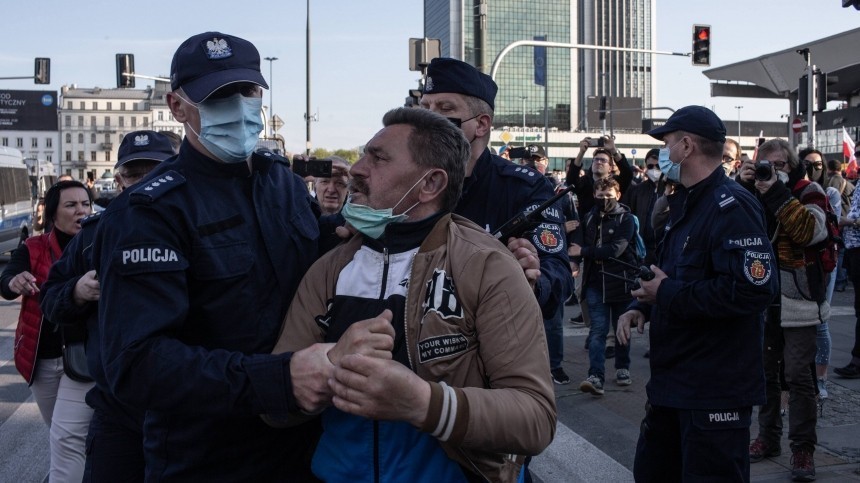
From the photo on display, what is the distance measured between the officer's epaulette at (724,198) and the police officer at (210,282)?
6.91 feet

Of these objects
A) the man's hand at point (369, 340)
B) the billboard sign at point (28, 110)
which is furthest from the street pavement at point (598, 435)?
the billboard sign at point (28, 110)

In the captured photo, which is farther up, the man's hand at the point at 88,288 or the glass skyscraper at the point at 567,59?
the glass skyscraper at the point at 567,59

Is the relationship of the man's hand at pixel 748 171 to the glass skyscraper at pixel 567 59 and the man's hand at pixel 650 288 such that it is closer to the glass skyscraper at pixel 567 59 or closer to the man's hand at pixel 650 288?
the man's hand at pixel 650 288

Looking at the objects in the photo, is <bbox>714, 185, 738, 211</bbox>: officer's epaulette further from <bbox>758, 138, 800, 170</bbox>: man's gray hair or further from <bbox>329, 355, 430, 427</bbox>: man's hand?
<bbox>329, 355, 430, 427</bbox>: man's hand

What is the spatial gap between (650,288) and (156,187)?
2530mm

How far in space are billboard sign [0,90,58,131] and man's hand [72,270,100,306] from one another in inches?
2205

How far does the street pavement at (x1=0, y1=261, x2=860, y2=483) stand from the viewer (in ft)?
18.7

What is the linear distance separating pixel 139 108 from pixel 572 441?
5168 inches

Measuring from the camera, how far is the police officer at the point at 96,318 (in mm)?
3113

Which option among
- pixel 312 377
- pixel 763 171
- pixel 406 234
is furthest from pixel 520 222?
pixel 763 171

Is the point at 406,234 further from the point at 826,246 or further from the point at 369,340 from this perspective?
the point at 826,246

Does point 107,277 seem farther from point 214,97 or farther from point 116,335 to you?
point 214,97

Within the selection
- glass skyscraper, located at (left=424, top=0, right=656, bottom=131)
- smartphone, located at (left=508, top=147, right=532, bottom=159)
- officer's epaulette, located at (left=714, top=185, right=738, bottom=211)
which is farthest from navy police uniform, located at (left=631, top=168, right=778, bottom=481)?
Result: glass skyscraper, located at (left=424, top=0, right=656, bottom=131)

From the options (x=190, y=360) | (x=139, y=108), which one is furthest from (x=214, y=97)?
(x=139, y=108)
